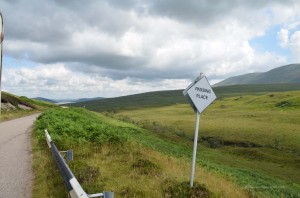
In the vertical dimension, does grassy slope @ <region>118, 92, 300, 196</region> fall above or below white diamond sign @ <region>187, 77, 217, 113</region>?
below

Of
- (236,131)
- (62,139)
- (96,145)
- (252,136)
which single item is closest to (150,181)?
(96,145)

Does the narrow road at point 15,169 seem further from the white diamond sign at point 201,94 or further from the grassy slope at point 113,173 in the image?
the white diamond sign at point 201,94

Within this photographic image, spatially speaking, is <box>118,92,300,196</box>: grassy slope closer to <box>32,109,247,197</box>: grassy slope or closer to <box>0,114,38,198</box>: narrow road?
<box>32,109,247,197</box>: grassy slope

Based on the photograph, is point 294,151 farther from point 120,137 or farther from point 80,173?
point 80,173

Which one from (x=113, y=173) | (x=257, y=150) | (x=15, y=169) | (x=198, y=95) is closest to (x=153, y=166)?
(x=113, y=173)

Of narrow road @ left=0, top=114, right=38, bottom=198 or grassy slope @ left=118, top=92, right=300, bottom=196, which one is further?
grassy slope @ left=118, top=92, right=300, bottom=196

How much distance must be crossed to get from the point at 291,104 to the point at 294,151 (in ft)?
211

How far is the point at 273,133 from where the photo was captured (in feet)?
210

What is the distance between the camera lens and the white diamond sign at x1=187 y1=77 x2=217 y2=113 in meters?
11.8

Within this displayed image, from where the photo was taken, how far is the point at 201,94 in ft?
39.5

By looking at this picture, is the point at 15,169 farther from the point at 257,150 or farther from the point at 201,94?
the point at 257,150

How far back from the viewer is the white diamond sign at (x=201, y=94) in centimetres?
1184

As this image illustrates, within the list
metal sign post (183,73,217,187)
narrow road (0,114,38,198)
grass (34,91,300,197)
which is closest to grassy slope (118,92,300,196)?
grass (34,91,300,197)

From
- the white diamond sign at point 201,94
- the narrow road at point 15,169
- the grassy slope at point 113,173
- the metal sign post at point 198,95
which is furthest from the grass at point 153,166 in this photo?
the white diamond sign at point 201,94
